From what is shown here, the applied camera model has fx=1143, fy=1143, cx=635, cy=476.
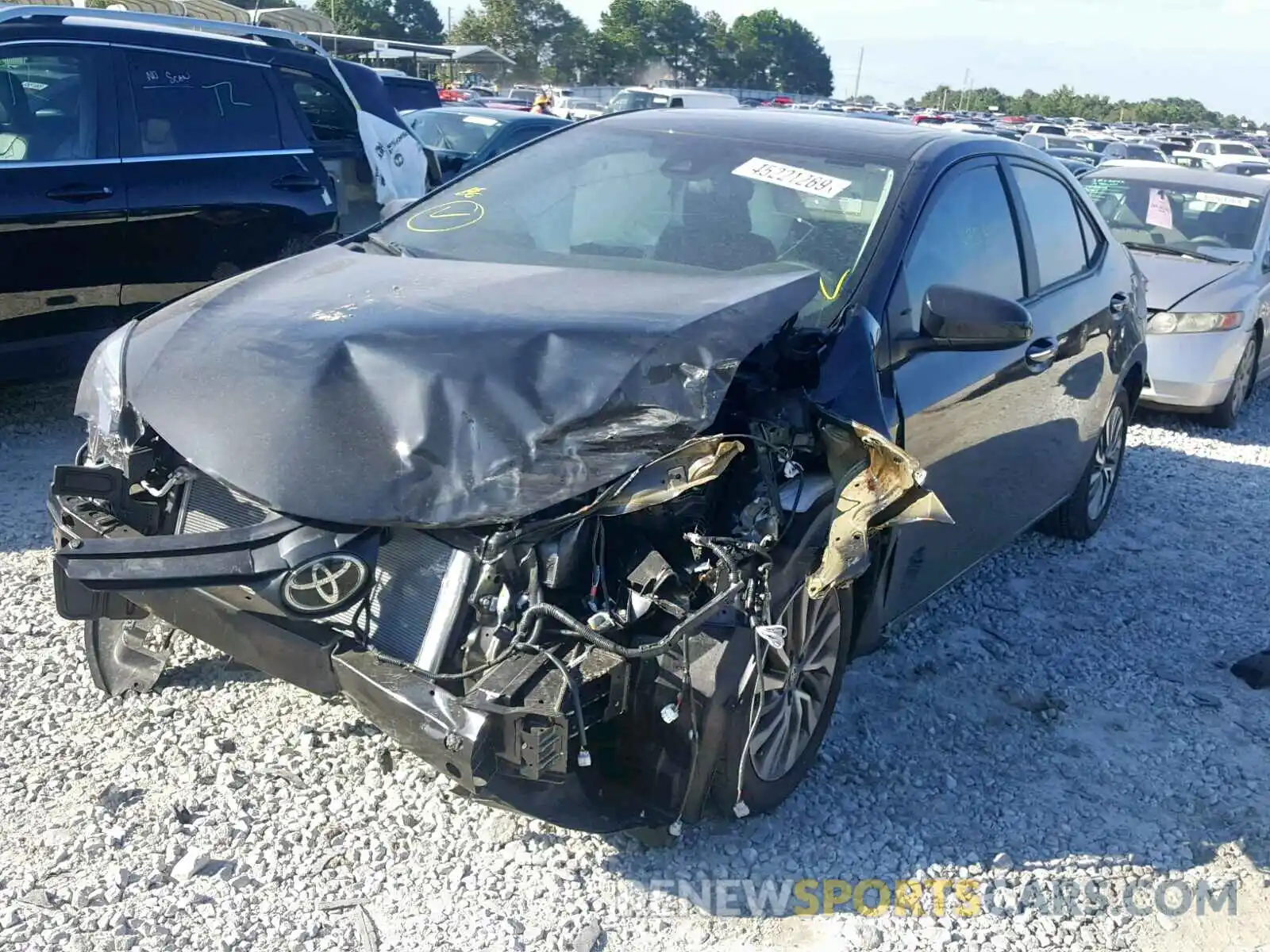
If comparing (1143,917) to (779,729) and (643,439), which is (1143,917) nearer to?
(779,729)

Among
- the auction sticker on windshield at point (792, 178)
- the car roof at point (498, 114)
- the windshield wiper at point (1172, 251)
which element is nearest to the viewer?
the auction sticker on windshield at point (792, 178)

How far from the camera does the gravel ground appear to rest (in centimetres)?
269

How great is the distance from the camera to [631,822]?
8.93 feet

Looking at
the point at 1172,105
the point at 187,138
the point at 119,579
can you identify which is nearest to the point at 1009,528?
the point at 119,579

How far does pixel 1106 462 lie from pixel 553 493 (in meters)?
3.92

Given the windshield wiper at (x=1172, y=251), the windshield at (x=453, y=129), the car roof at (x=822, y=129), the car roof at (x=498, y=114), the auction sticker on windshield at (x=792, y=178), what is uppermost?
the car roof at (x=822, y=129)

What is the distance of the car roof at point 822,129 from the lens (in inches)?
150

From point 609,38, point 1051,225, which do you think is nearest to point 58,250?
point 1051,225

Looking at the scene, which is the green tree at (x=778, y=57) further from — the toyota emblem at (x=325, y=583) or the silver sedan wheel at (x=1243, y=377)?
the toyota emblem at (x=325, y=583)

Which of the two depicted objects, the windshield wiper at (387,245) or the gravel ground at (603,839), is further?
the windshield wiper at (387,245)

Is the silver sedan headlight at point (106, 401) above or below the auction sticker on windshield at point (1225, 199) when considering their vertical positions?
above

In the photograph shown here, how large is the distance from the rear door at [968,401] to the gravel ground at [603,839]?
494 millimetres

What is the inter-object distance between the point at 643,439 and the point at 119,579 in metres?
1.19

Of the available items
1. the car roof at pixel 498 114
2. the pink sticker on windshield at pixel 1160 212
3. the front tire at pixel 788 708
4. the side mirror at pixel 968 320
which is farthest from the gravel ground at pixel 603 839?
the car roof at pixel 498 114
